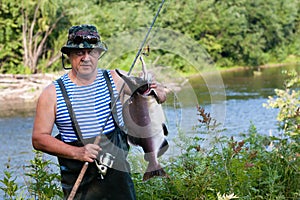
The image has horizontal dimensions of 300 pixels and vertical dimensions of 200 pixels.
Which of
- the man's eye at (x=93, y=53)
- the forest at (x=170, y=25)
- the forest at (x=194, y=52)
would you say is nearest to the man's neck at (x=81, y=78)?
the man's eye at (x=93, y=53)

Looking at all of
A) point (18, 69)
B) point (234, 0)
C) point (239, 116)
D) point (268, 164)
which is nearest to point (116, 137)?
point (268, 164)

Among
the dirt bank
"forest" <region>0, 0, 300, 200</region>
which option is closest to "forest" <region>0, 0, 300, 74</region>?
"forest" <region>0, 0, 300, 200</region>

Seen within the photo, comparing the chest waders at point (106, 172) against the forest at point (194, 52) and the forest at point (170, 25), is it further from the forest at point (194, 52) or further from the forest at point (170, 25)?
the forest at point (170, 25)

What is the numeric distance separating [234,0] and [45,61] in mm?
14281

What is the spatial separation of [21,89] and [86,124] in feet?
56.6

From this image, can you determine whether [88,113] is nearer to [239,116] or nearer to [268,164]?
[268,164]

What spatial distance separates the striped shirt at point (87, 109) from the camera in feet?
10.0

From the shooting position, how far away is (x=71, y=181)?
314 centimetres

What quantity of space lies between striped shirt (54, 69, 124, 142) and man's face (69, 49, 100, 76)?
73mm

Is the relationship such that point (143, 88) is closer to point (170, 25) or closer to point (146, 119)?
point (146, 119)

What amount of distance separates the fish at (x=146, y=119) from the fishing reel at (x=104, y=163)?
0.65 feet

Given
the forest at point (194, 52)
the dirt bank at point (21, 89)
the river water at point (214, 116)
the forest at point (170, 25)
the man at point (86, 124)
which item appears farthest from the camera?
the forest at point (170, 25)

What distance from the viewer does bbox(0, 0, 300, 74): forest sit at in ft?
74.4

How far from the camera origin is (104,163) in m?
3.07
